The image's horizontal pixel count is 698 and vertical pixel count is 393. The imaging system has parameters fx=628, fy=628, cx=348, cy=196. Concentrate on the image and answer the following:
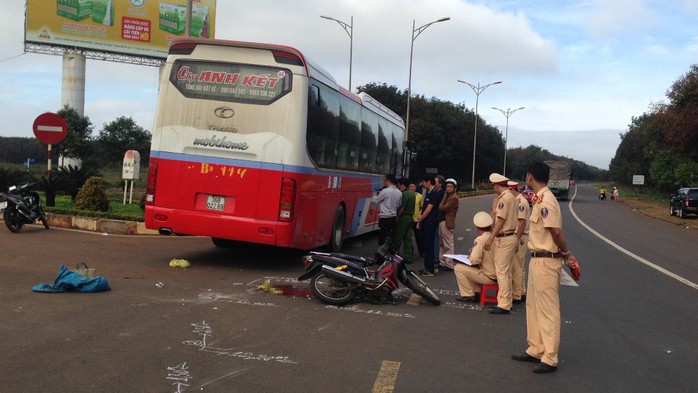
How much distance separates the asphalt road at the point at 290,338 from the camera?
5.03m

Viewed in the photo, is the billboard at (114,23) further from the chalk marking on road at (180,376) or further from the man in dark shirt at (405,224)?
the chalk marking on road at (180,376)

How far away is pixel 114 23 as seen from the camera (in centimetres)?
5116

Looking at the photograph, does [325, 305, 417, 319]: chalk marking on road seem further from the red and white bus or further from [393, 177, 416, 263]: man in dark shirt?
[393, 177, 416, 263]: man in dark shirt

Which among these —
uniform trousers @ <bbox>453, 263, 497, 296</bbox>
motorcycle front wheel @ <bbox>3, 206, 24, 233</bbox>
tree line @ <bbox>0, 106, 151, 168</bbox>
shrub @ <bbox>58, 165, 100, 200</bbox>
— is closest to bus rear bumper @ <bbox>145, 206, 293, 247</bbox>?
uniform trousers @ <bbox>453, 263, 497, 296</bbox>

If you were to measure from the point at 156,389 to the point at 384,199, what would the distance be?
6856mm

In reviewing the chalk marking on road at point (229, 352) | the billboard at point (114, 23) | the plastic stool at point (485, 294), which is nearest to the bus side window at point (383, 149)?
the plastic stool at point (485, 294)

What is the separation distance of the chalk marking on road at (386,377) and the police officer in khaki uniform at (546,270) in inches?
49.6

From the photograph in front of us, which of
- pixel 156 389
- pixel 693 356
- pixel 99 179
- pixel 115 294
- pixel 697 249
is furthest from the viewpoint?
pixel 697 249

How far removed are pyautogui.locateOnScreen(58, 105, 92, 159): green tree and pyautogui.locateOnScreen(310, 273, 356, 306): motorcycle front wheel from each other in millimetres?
43870

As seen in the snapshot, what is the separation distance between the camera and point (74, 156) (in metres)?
49.7

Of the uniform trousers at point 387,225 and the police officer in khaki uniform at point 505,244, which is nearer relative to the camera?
the police officer in khaki uniform at point 505,244

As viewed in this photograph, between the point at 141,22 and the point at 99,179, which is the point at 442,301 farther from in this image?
the point at 141,22

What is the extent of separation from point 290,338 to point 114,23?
5104 cm

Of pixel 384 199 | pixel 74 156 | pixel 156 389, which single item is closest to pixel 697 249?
pixel 384 199
